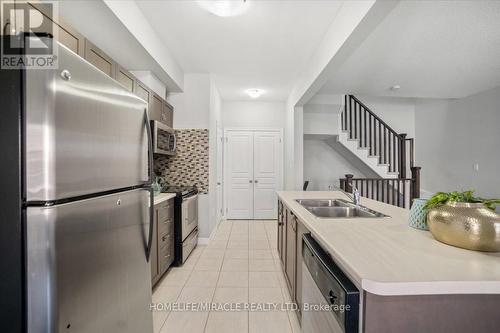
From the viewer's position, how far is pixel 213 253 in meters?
3.38

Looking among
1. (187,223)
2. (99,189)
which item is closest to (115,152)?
(99,189)

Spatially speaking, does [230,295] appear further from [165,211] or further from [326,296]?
[326,296]

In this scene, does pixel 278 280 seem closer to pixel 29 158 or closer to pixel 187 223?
pixel 187 223

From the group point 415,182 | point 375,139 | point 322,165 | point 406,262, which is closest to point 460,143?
point 415,182

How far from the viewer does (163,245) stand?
8.39 feet

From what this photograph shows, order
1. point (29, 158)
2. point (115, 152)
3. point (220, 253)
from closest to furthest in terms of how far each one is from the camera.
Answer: point (29, 158)
point (115, 152)
point (220, 253)

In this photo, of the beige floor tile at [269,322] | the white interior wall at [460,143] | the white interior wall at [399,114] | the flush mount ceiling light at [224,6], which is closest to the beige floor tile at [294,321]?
the beige floor tile at [269,322]

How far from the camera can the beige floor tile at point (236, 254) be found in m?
3.25

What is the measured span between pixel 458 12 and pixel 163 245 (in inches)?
147

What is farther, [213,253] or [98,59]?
[213,253]

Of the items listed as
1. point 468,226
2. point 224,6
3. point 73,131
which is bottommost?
point 468,226

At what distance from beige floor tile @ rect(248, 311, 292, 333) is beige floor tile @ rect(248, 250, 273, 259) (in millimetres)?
1217

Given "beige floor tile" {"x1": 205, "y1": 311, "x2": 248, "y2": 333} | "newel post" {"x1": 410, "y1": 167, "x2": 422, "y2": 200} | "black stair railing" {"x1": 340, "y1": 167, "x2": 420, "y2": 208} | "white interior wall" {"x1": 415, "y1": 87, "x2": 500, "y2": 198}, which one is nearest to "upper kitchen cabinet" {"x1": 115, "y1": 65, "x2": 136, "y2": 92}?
"beige floor tile" {"x1": 205, "y1": 311, "x2": 248, "y2": 333}

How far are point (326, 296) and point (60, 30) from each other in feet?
7.02
